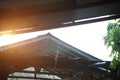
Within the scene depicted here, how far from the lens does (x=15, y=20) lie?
2943 millimetres

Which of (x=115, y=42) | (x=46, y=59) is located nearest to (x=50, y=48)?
(x=46, y=59)

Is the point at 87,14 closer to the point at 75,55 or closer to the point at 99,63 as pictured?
the point at 99,63

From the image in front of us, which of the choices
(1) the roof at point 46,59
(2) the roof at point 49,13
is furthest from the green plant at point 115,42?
(1) the roof at point 46,59

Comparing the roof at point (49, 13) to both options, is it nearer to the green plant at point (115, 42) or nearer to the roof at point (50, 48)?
the green plant at point (115, 42)

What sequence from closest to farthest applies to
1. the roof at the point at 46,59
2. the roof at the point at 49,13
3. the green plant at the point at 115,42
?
the roof at the point at 49,13, the green plant at the point at 115,42, the roof at the point at 46,59

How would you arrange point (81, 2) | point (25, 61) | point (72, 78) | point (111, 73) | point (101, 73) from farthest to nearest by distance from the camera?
point (72, 78)
point (101, 73)
point (111, 73)
point (25, 61)
point (81, 2)

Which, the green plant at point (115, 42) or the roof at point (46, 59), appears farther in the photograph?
the roof at point (46, 59)

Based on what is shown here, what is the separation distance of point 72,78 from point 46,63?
10.6 feet

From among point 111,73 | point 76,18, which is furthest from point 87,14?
point 111,73

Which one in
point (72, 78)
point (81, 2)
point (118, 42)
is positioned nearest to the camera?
point (81, 2)

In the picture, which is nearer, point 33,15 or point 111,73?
point 33,15

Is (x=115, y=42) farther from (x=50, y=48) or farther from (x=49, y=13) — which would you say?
(x=50, y=48)

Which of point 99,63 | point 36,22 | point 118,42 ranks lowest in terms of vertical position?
point 99,63

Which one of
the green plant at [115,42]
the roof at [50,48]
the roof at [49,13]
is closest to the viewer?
the roof at [49,13]
